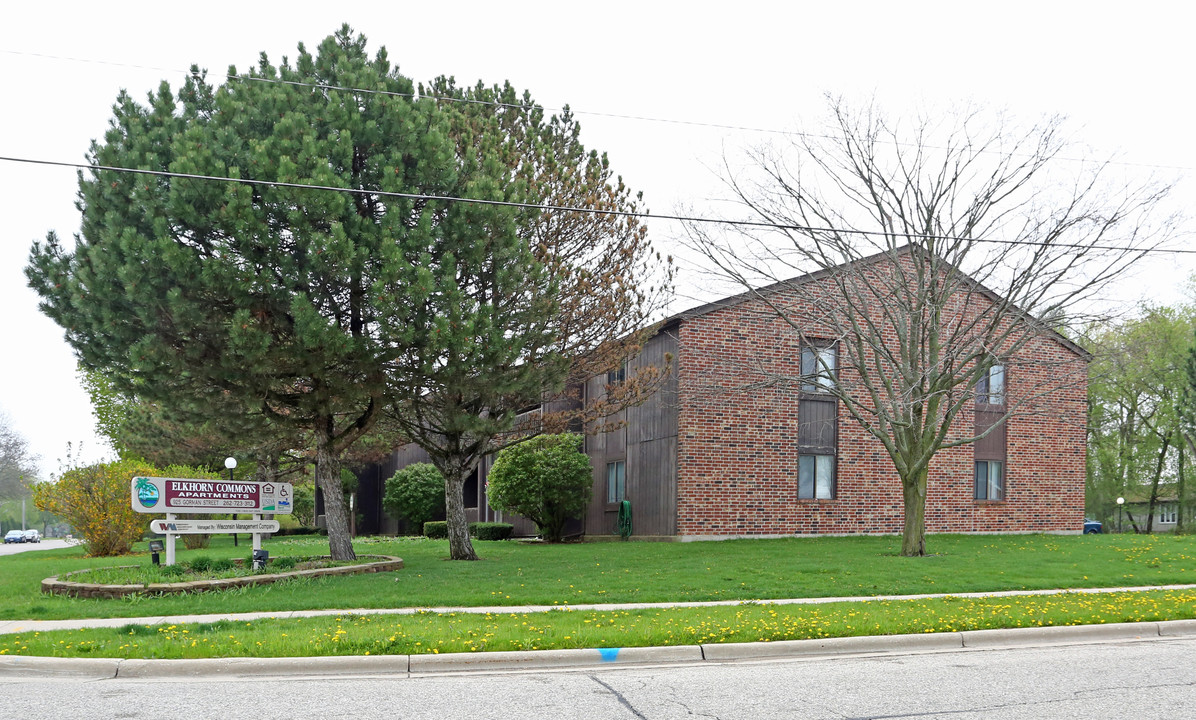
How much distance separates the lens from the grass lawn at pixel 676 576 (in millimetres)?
13125

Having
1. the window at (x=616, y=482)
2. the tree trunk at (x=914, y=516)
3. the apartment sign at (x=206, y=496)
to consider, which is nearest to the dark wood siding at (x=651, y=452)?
the window at (x=616, y=482)

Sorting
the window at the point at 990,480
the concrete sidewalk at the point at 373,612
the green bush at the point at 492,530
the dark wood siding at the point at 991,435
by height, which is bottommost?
the green bush at the point at 492,530

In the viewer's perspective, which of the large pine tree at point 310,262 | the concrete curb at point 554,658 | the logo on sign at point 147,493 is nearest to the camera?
the concrete curb at point 554,658

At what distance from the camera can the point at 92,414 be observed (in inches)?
1769

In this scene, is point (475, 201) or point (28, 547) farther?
point (28, 547)

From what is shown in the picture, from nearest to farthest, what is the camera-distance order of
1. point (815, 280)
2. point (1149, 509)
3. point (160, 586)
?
point (160, 586), point (815, 280), point (1149, 509)

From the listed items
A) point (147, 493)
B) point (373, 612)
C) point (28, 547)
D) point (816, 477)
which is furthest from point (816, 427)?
point (28, 547)

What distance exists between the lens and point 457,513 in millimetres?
21609

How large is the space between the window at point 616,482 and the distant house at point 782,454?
0.06 meters

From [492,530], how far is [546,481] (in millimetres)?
5820

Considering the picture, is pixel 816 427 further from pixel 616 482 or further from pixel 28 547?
pixel 28 547

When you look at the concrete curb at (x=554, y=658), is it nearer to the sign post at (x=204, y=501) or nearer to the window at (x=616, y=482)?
the sign post at (x=204, y=501)

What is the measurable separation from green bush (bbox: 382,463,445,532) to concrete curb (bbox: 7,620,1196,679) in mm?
28426

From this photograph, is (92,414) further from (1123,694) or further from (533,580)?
(1123,694)
